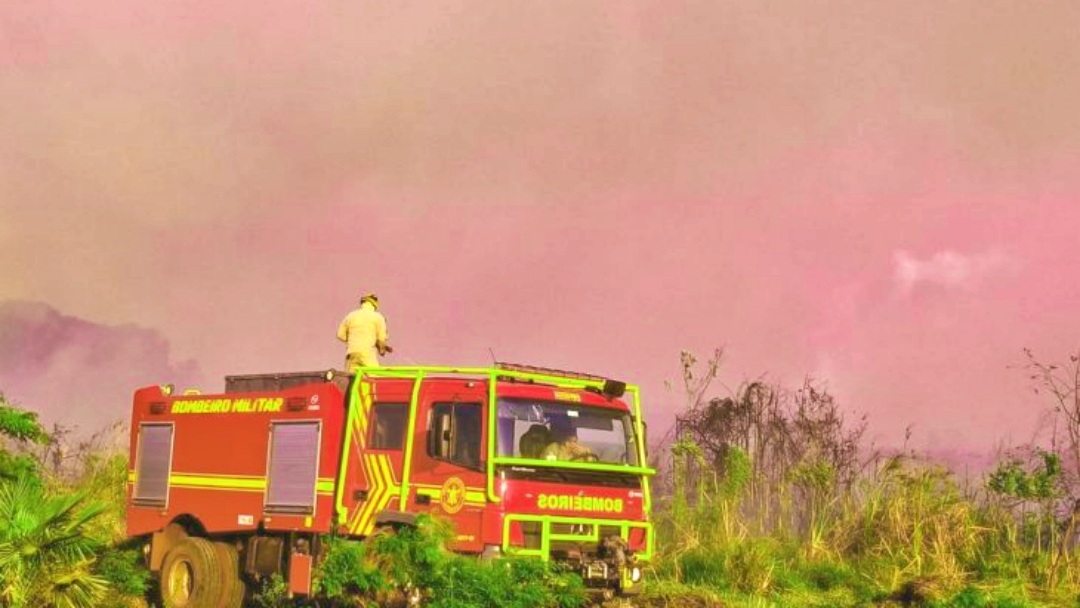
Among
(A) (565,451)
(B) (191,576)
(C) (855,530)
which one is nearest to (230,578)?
Answer: (B) (191,576)

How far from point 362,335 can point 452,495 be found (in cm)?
427

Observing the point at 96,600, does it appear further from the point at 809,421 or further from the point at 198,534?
the point at 809,421

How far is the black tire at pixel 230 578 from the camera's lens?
15453 mm

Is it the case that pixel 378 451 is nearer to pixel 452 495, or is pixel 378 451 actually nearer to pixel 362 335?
pixel 452 495

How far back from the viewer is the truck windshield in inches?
540

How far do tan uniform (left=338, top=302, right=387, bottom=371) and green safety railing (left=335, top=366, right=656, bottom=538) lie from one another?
7.93ft

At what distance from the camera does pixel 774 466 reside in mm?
19766

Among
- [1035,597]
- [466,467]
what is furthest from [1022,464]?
[466,467]

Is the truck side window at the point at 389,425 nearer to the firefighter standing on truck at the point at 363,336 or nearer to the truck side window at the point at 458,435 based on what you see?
the truck side window at the point at 458,435

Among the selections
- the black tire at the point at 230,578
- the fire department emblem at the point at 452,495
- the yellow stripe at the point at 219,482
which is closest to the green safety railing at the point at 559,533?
the fire department emblem at the point at 452,495

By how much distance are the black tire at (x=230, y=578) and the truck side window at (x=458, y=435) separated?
137 inches

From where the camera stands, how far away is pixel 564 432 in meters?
14.1

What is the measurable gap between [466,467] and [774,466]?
7609mm

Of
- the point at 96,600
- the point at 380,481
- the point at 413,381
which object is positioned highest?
the point at 413,381
